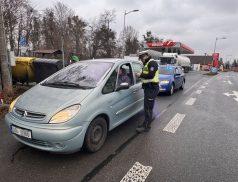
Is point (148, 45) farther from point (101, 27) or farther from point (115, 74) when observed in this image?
point (115, 74)

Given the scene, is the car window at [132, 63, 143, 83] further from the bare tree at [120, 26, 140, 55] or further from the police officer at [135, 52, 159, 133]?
the bare tree at [120, 26, 140, 55]

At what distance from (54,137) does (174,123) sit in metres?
3.29

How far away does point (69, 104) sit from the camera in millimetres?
2520

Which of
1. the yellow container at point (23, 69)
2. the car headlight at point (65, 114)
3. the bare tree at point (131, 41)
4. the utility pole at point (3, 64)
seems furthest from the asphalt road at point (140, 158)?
the bare tree at point (131, 41)

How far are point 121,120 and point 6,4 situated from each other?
1291 cm

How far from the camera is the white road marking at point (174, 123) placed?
159 inches

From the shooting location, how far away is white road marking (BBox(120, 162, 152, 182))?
2.29 m

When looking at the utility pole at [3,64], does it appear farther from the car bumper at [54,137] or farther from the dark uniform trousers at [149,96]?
the dark uniform trousers at [149,96]

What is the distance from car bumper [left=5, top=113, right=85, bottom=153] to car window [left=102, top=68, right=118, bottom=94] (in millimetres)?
879

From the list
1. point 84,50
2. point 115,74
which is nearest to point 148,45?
point 84,50

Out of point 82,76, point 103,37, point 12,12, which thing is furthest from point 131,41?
point 82,76


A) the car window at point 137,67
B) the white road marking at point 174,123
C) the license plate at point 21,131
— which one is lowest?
the white road marking at point 174,123

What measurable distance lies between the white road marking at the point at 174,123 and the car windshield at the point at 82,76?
216 cm

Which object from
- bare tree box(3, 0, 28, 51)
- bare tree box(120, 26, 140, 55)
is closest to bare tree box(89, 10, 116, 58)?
bare tree box(120, 26, 140, 55)
